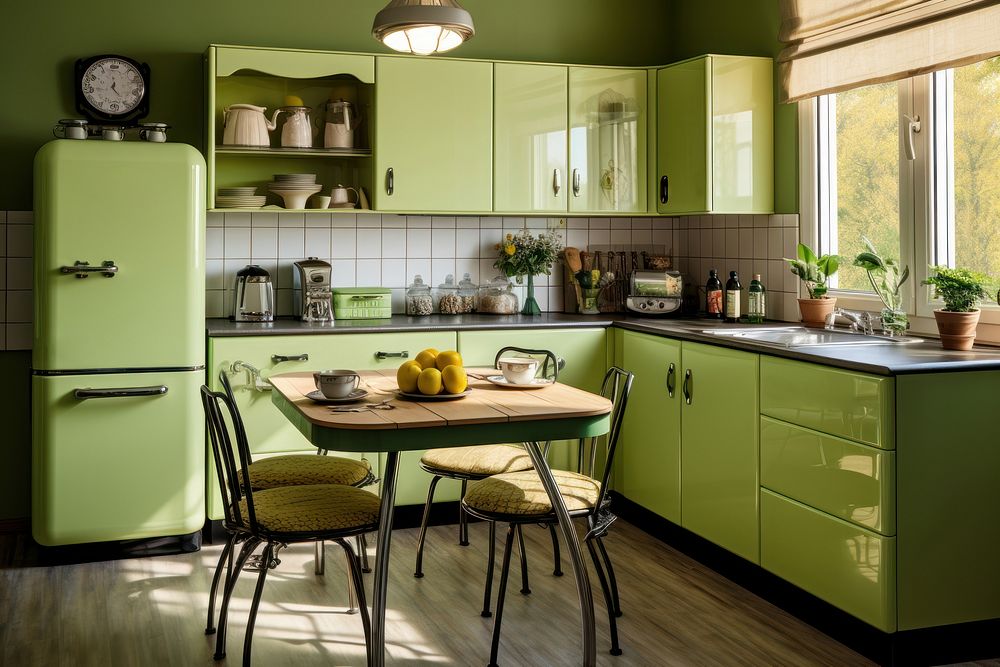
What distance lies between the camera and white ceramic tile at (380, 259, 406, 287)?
4758 millimetres

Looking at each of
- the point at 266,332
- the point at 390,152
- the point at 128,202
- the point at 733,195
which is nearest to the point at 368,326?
the point at 266,332

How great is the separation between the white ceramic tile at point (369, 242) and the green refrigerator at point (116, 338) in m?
0.96

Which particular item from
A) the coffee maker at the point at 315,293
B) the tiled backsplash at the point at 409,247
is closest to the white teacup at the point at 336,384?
the coffee maker at the point at 315,293

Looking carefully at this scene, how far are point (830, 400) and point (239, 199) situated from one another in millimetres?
2571

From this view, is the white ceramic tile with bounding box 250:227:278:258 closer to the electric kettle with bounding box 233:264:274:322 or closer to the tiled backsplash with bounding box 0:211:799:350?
the tiled backsplash with bounding box 0:211:799:350

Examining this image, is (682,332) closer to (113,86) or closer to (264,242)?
(264,242)

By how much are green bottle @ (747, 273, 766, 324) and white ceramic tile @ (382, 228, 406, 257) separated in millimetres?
1615

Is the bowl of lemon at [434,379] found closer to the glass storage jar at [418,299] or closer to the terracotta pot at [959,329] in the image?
the terracotta pot at [959,329]

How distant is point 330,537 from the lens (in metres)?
2.75

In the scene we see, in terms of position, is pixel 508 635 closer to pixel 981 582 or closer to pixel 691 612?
pixel 691 612

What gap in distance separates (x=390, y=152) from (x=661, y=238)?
1.58 meters

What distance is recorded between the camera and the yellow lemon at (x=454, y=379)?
9.29 feet

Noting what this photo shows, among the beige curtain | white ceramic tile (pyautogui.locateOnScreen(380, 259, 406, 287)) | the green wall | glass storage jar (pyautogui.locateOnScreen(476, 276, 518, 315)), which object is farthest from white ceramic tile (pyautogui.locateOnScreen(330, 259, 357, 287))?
the beige curtain

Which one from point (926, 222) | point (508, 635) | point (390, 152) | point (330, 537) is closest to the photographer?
point (330, 537)
